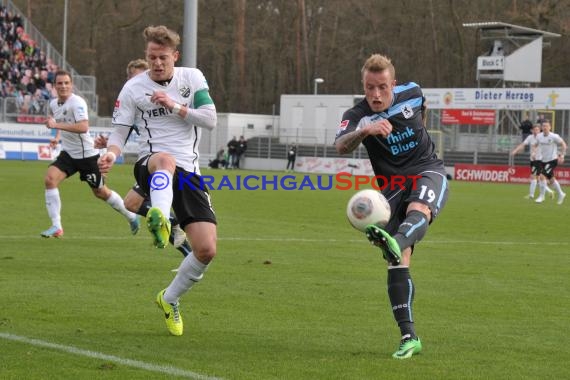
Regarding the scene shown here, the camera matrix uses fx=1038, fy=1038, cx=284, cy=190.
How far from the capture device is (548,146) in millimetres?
28969

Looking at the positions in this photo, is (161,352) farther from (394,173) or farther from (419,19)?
(419,19)

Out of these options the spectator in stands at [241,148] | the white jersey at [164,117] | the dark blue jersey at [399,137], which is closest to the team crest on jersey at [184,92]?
the white jersey at [164,117]

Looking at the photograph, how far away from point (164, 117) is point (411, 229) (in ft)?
7.60

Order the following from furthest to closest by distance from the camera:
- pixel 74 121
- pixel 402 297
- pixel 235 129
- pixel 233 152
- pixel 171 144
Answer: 1. pixel 235 129
2. pixel 233 152
3. pixel 74 121
4. pixel 171 144
5. pixel 402 297

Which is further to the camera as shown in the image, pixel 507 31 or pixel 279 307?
pixel 507 31

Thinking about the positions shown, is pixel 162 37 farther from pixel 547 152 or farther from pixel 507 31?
pixel 507 31

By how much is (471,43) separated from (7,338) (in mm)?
61077

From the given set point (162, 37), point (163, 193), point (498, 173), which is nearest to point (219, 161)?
point (498, 173)

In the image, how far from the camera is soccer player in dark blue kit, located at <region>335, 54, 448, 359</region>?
6.96 m

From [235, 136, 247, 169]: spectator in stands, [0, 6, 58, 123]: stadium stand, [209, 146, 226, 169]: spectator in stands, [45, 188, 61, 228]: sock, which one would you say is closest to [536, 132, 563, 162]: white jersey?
[45, 188, 61, 228]: sock

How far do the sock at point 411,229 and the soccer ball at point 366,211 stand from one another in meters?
0.15

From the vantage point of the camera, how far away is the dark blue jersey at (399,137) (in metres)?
7.39

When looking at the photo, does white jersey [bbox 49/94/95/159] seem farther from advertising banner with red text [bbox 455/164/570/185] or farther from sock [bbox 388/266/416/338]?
advertising banner with red text [bbox 455/164/570/185]

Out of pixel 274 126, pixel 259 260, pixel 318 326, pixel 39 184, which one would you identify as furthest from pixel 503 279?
pixel 274 126
